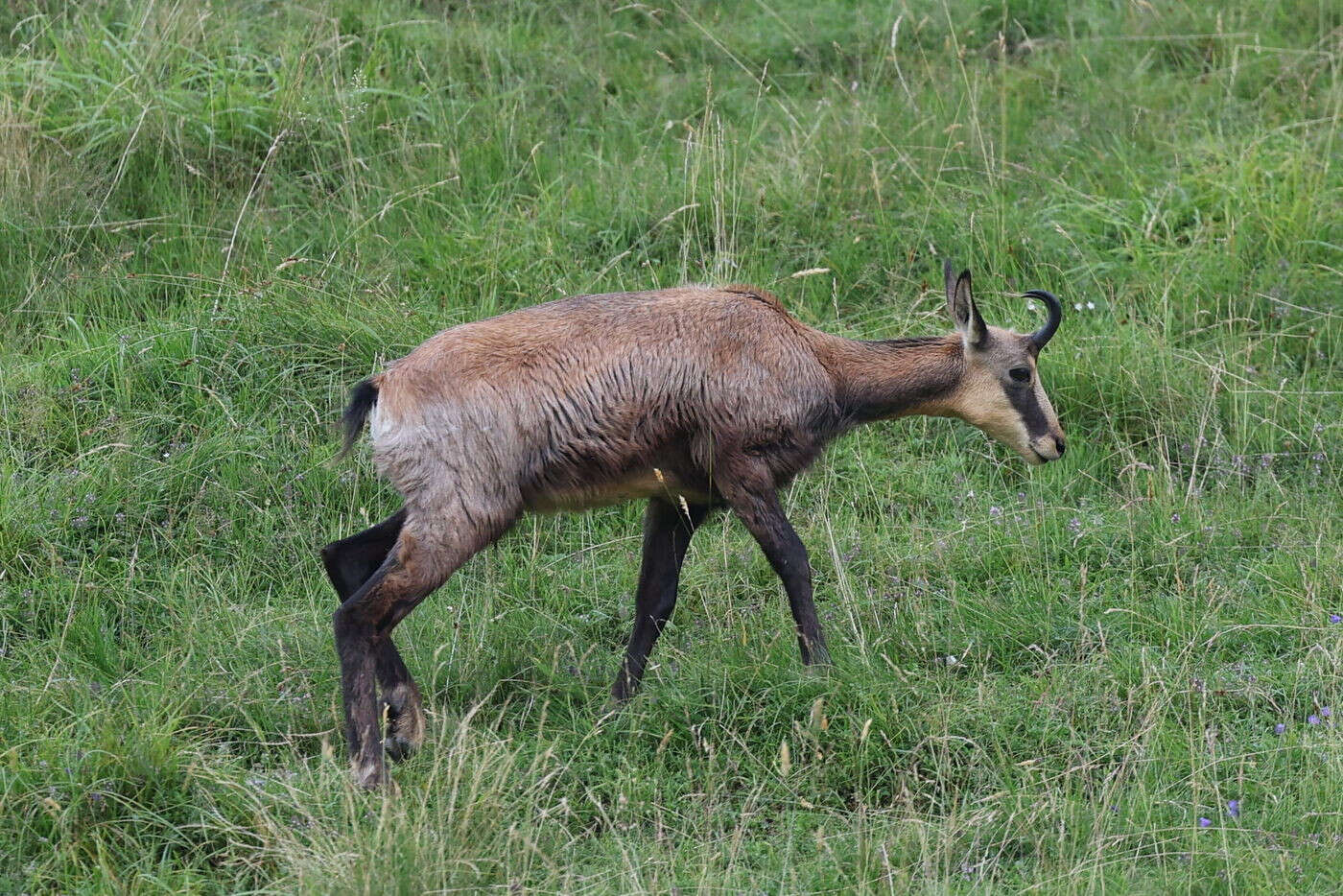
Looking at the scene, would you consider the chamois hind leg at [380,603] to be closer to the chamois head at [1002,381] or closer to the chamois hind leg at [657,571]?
the chamois hind leg at [657,571]

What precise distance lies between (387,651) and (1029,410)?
109 inches

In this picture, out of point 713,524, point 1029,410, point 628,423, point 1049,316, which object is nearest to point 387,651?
point 628,423

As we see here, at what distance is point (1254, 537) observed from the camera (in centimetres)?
659

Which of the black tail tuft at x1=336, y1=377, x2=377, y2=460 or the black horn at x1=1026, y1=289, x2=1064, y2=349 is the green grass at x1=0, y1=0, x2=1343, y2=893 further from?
the black tail tuft at x1=336, y1=377, x2=377, y2=460

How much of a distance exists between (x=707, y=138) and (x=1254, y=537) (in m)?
3.60

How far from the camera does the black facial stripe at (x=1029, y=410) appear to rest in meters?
6.21

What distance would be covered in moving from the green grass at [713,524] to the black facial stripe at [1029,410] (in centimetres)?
48

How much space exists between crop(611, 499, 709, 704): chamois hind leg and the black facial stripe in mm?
1368

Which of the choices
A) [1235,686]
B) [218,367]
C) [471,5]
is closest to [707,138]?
[471,5]

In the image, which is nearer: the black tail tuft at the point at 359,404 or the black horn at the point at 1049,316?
the black tail tuft at the point at 359,404

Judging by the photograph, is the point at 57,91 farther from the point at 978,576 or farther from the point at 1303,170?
the point at 1303,170

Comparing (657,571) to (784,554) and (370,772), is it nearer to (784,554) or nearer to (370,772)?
(784,554)

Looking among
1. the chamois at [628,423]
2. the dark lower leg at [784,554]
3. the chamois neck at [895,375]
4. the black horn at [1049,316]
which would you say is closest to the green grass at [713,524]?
→ the dark lower leg at [784,554]

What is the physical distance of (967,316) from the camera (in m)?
6.09
